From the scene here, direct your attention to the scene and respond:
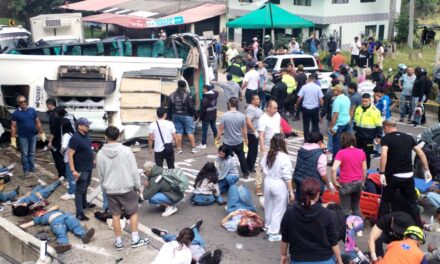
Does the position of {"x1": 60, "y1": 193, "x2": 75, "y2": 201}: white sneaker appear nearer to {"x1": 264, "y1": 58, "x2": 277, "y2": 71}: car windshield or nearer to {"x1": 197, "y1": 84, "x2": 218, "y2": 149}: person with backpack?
{"x1": 197, "y1": 84, "x2": 218, "y2": 149}: person with backpack

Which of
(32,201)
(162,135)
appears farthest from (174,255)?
(162,135)

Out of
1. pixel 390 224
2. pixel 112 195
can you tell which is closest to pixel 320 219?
pixel 390 224

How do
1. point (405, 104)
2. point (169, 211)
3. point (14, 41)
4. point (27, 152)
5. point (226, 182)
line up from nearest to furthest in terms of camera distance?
point (169, 211)
point (226, 182)
point (27, 152)
point (405, 104)
point (14, 41)

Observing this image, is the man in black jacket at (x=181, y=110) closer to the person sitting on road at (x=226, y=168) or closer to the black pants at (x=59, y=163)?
the black pants at (x=59, y=163)

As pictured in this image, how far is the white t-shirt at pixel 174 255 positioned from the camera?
677cm

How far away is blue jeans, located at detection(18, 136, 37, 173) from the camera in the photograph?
1165cm

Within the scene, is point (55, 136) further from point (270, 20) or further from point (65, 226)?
point (270, 20)

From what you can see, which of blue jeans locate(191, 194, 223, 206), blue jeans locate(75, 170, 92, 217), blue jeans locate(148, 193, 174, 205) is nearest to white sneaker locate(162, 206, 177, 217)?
blue jeans locate(148, 193, 174, 205)

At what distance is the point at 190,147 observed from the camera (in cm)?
1431

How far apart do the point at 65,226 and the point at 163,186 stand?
172cm

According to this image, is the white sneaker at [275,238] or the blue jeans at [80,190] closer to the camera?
the white sneaker at [275,238]

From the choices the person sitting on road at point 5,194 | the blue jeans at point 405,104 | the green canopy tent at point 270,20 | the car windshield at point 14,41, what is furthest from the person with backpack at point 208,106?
the green canopy tent at point 270,20

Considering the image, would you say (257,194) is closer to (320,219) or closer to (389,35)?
(320,219)

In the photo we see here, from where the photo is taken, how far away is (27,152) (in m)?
11.8
